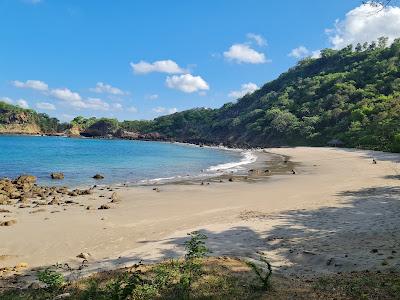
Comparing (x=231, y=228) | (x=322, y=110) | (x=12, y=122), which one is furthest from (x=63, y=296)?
(x=12, y=122)

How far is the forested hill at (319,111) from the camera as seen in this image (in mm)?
76875

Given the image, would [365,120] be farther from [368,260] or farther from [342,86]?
[368,260]

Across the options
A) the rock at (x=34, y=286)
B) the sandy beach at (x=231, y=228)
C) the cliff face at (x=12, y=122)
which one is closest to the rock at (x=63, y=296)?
the rock at (x=34, y=286)

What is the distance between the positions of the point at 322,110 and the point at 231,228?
100403 mm

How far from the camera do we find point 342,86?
11150 cm

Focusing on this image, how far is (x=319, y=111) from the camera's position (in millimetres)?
109938

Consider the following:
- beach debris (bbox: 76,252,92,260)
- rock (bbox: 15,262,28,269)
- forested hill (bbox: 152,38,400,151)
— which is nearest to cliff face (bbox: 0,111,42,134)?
forested hill (bbox: 152,38,400,151)

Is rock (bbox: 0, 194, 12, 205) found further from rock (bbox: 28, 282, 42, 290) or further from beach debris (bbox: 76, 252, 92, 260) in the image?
rock (bbox: 28, 282, 42, 290)

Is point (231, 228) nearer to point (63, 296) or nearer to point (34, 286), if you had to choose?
point (34, 286)

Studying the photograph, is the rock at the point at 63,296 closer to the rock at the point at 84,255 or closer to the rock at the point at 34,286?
the rock at the point at 34,286

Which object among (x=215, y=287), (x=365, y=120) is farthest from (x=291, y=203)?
(x=365, y=120)

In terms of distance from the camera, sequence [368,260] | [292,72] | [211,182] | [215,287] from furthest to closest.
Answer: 1. [292,72]
2. [211,182]
3. [368,260]
4. [215,287]

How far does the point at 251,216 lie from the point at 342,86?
103420 millimetres

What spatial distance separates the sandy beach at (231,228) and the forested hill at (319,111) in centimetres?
3782
